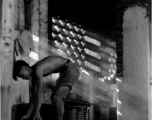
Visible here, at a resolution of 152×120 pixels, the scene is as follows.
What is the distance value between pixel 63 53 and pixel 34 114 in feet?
15.1

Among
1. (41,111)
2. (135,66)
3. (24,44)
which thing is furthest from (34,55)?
(135,66)

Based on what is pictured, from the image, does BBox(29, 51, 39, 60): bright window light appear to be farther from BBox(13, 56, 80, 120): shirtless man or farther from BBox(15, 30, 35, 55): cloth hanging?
BBox(13, 56, 80, 120): shirtless man

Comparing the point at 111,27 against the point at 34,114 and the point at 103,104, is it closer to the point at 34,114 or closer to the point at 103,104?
the point at 103,104

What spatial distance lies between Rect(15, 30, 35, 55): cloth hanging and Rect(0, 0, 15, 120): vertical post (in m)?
0.16

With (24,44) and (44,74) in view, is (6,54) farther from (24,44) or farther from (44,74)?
(44,74)

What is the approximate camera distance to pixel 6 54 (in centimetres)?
614

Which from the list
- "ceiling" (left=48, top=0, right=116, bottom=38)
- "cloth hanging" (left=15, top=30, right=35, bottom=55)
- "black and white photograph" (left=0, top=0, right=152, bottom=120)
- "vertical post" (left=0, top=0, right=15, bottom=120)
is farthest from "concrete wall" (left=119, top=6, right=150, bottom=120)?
"ceiling" (left=48, top=0, right=116, bottom=38)

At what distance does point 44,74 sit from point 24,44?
1099 mm

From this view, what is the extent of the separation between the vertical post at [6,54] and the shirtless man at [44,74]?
1.64 ft

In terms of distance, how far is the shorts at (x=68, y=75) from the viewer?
225 inches

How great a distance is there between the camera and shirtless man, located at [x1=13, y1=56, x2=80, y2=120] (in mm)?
5258

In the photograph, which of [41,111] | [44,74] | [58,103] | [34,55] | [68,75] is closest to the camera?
[58,103]

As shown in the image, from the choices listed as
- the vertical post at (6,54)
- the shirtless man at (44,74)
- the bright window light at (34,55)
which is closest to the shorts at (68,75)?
the shirtless man at (44,74)

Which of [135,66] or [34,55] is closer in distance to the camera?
[135,66]
